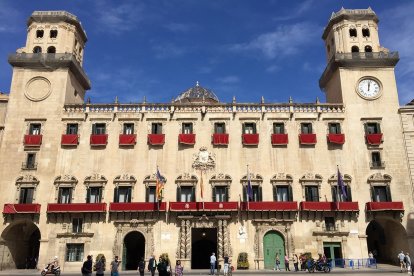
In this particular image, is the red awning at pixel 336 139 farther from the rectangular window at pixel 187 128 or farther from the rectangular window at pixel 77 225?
the rectangular window at pixel 77 225

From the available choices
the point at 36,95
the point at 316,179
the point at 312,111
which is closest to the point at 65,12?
the point at 36,95

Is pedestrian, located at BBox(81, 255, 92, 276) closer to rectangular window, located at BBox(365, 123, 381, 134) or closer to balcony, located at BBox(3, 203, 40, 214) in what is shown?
balcony, located at BBox(3, 203, 40, 214)

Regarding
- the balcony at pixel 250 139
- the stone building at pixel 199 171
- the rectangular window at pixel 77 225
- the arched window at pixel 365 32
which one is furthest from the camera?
the arched window at pixel 365 32

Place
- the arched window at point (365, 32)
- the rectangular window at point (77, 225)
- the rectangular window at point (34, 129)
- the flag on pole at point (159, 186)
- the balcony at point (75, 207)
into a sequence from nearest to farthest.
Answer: the flag on pole at point (159, 186)
the balcony at point (75, 207)
the rectangular window at point (77, 225)
the rectangular window at point (34, 129)
the arched window at point (365, 32)

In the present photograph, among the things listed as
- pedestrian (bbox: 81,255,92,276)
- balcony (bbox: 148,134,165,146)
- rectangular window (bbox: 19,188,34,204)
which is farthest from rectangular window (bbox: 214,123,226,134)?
→ pedestrian (bbox: 81,255,92,276)

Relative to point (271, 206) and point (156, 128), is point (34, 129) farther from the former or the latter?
point (271, 206)

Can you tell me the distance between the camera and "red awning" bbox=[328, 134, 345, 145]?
4727 cm

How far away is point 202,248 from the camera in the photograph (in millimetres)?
49844

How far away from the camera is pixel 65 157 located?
4691 centimetres

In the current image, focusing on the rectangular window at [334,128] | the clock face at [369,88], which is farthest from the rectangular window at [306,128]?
the clock face at [369,88]

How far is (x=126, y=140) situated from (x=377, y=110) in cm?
3046

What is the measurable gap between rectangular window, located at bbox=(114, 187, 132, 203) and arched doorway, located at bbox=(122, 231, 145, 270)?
3790 mm

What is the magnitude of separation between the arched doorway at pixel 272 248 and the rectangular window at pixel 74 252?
20.1m

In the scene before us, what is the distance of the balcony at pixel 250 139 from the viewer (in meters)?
47.4
